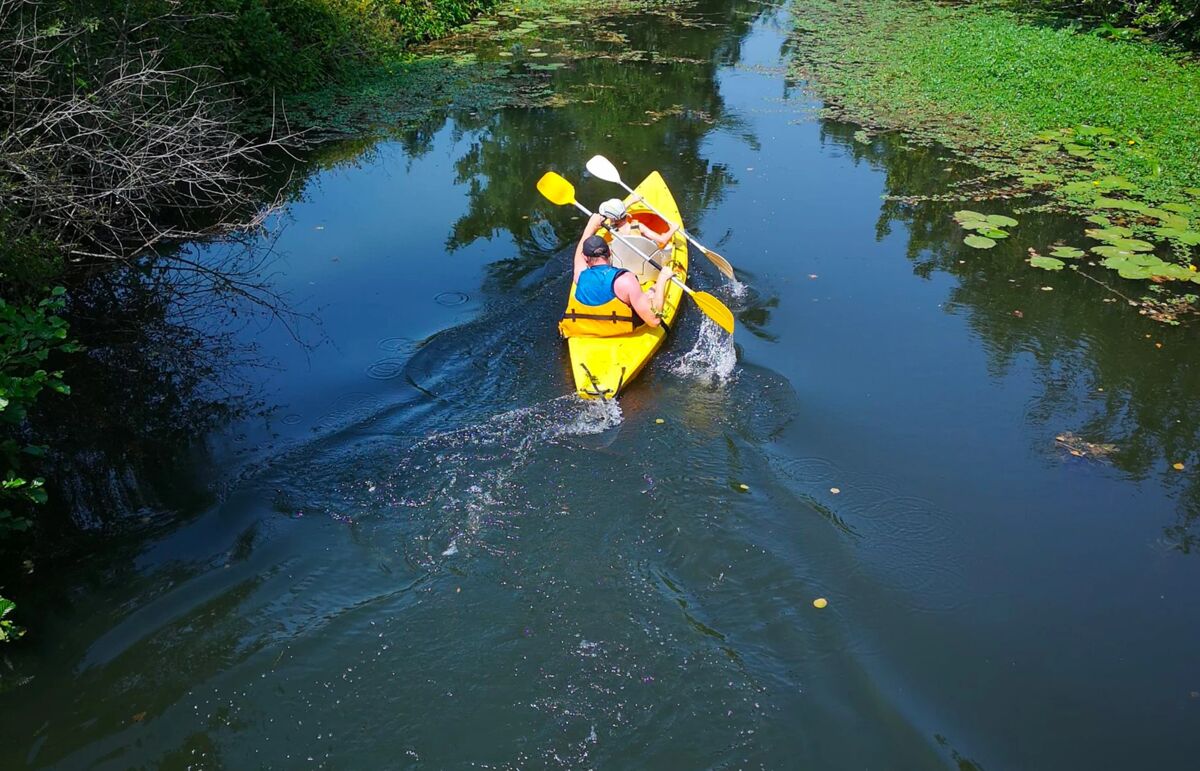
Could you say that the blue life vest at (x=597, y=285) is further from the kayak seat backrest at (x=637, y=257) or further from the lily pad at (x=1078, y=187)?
the lily pad at (x=1078, y=187)

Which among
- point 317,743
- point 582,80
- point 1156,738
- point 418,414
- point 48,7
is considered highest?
point 48,7

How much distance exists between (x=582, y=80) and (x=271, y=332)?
8.14m

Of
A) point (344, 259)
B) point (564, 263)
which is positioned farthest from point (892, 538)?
point (344, 259)

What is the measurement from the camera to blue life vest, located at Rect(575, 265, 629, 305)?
6.36m

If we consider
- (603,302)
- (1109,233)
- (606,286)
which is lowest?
(1109,233)

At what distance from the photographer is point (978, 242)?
830 centimetres

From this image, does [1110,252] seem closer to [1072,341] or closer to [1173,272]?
[1173,272]

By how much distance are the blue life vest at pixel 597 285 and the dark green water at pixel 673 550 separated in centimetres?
53

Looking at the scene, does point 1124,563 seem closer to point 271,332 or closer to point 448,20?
point 271,332

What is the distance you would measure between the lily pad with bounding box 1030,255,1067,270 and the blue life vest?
13.3ft

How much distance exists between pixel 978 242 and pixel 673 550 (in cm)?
528

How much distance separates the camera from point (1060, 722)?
13.0 feet

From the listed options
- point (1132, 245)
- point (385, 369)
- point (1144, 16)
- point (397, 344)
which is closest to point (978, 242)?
point (1132, 245)

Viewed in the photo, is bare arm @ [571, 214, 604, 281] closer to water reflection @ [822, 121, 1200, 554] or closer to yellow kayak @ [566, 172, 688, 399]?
yellow kayak @ [566, 172, 688, 399]
